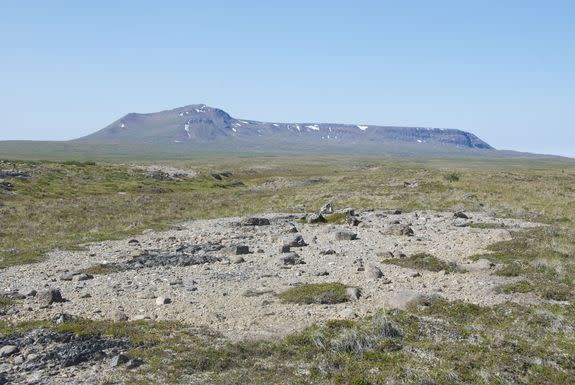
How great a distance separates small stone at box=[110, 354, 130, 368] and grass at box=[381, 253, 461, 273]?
13.0 metres

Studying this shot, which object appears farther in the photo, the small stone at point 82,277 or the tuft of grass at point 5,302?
the small stone at point 82,277

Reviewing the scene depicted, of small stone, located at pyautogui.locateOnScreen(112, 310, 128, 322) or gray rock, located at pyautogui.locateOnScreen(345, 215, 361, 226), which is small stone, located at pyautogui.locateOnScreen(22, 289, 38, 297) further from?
gray rock, located at pyautogui.locateOnScreen(345, 215, 361, 226)

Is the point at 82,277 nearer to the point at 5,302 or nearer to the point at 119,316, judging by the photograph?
the point at 5,302

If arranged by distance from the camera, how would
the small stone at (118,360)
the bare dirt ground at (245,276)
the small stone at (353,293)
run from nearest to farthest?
the small stone at (118,360) < the bare dirt ground at (245,276) < the small stone at (353,293)

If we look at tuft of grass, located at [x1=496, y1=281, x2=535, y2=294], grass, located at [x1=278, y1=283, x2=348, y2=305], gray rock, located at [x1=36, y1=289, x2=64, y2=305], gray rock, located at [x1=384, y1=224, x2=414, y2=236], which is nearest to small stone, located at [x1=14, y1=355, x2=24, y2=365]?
gray rock, located at [x1=36, y1=289, x2=64, y2=305]

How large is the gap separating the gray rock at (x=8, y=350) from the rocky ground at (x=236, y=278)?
0.14 feet

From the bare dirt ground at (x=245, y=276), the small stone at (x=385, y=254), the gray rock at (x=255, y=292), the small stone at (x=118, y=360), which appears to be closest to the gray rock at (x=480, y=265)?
the bare dirt ground at (x=245, y=276)

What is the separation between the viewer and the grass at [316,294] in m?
17.3

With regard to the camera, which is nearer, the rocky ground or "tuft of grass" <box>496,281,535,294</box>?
the rocky ground

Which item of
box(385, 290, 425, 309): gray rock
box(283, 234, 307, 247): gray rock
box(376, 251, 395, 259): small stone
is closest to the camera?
box(385, 290, 425, 309): gray rock

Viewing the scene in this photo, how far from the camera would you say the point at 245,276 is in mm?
21484

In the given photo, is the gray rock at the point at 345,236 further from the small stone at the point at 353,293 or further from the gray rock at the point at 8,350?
the gray rock at the point at 8,350

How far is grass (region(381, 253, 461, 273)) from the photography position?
21.7m

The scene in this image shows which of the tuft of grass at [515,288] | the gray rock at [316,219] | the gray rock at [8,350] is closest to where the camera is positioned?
the gray rock at [8,350]
